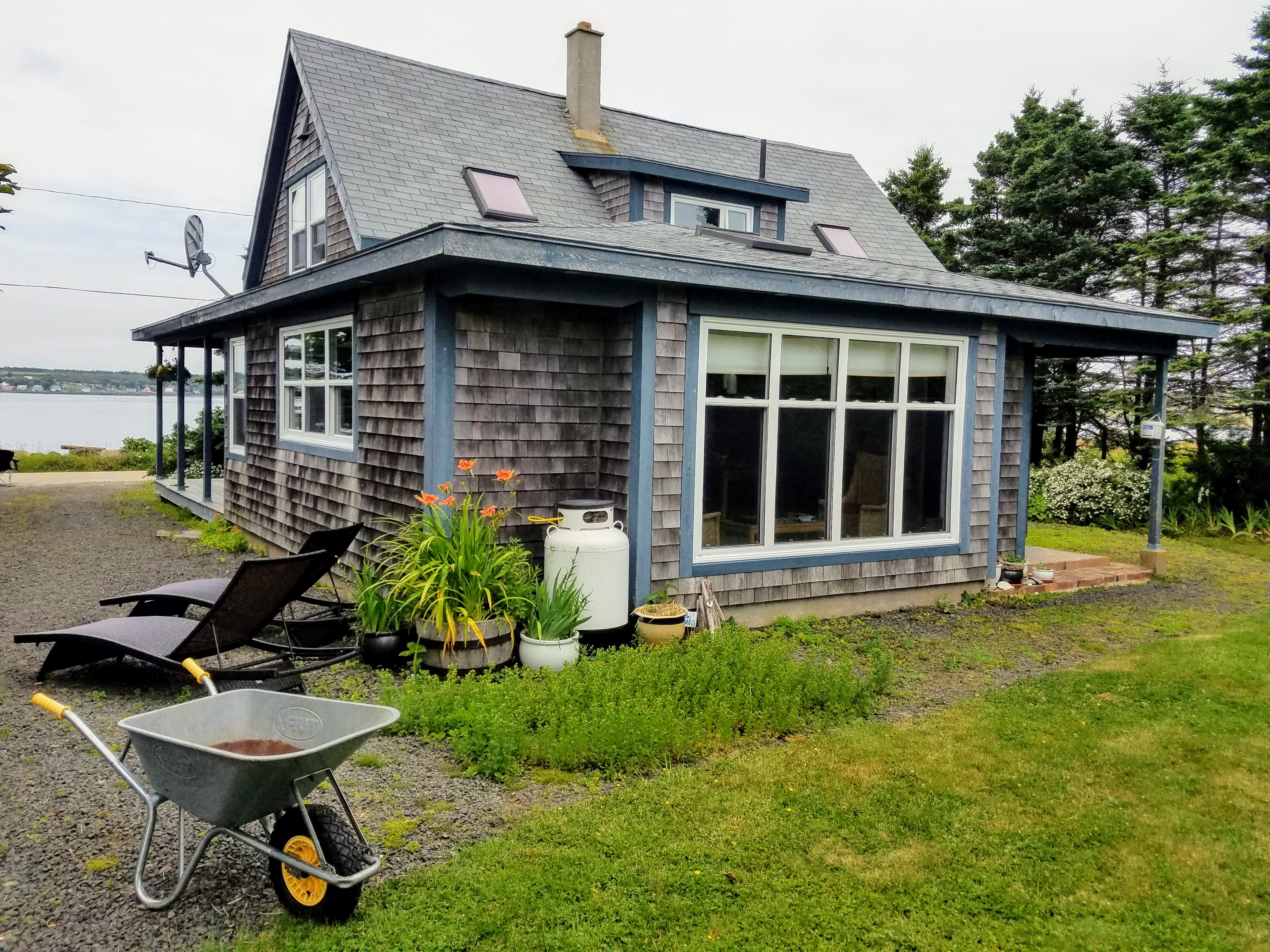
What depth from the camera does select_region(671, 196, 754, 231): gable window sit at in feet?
37.4

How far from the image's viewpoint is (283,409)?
9.68m

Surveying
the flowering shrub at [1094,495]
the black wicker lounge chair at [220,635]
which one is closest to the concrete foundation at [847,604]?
the black wicker lounge chair at [220,635]

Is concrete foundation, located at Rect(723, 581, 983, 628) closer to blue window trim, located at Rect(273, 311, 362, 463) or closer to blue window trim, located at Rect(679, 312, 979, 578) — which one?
blue window trim, located at Rect(679, 312, 979, 578)

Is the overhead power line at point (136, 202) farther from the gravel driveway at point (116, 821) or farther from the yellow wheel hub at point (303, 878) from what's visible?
the yellow wheel hub at point (303, 878)

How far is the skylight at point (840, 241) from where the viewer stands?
13.0 meters

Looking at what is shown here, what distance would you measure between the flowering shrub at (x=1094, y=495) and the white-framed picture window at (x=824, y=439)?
7.42 meters

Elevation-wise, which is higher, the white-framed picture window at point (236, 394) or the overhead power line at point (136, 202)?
the overhead power line at point (136, 202)

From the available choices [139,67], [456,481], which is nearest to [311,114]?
[456,481]

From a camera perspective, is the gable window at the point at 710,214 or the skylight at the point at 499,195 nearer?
the skylight at the point at 499,195

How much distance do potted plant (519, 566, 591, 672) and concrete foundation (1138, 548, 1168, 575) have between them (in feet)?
23.5

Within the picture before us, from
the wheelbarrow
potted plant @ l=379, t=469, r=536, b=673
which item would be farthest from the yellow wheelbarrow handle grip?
potted plant @ l=379, t=469, r=536, b=673

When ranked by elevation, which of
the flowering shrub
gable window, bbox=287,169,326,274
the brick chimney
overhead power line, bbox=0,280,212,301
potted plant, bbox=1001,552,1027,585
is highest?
the brick chimney

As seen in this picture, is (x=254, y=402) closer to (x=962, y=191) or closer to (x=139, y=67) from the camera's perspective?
(x=139, y=67)

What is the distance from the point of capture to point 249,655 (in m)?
5.89
